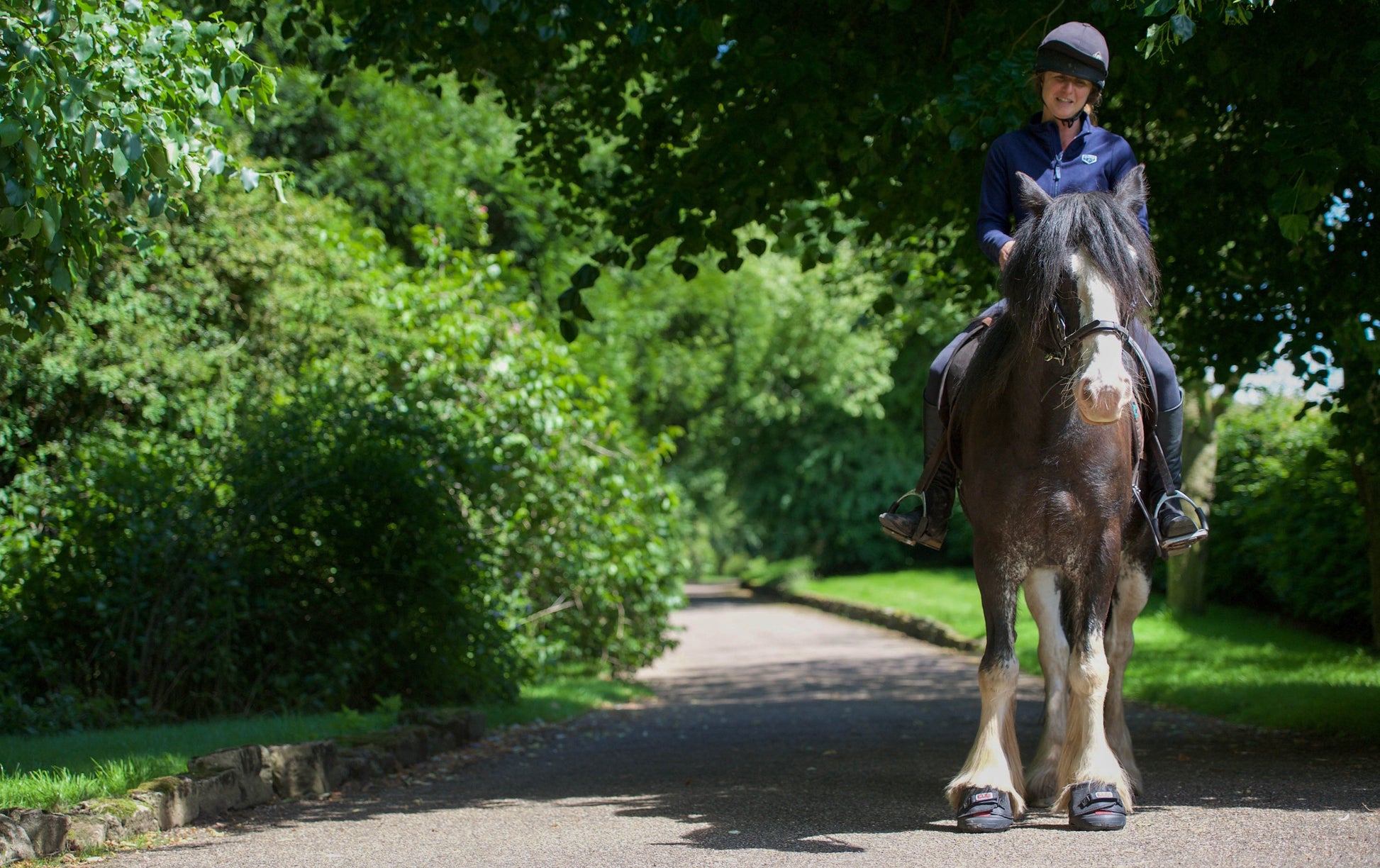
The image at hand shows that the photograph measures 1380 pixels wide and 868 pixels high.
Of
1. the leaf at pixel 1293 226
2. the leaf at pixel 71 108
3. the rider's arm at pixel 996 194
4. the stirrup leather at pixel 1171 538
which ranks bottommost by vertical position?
the stirrup leather at pixel 1171 538

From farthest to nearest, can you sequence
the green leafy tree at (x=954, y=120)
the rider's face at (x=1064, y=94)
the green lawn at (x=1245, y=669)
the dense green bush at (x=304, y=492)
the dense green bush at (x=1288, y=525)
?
the dense green bush at (x=1288, y=525) < the dense green bush at (x=304, y=492) < the green lawn at (x=1245, y=669) < the green leafy tree at (x=954, y=120) < the rider's face at (x=1064, y=94)

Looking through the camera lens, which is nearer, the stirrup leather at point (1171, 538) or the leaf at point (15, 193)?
the leaf at point (15, 193)

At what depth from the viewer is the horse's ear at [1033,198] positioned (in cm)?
507

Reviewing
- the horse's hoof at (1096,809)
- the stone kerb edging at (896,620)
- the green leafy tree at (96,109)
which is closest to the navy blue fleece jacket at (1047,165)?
the horse's hoof at (1096,809)

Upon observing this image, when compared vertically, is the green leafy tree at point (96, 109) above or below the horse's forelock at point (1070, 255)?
above

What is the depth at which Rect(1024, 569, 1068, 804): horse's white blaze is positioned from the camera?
5254 millimetres

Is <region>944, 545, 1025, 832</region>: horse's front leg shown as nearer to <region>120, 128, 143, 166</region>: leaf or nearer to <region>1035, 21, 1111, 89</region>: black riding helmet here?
<region>1035, 21, 1111, 89</region>: black riding helmet

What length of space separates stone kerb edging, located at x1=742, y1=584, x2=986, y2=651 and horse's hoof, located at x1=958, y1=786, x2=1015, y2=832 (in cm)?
907

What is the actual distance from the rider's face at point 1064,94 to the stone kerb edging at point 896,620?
928cm

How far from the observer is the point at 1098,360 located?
4512mm

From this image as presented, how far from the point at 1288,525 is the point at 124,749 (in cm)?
1328

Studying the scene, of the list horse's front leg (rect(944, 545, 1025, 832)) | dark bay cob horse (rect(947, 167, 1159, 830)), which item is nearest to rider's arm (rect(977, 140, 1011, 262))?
dark bay cob horse (rect(947, 167, 1159, 830))

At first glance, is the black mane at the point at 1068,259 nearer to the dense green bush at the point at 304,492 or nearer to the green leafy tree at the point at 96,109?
the green leafy tree at the point at 96,109

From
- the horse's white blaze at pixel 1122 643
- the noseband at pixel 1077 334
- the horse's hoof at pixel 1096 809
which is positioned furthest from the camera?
the horse's white blaze at pixel 1122 643
